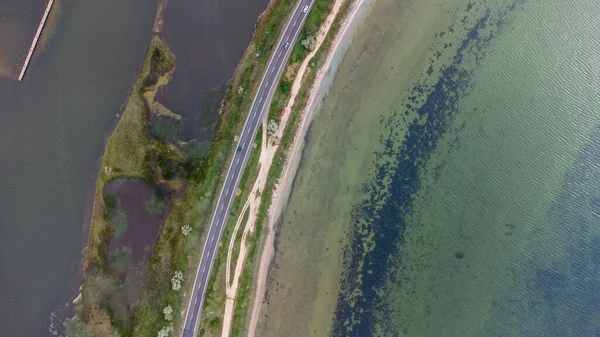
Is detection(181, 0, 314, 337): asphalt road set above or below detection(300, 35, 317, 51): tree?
below

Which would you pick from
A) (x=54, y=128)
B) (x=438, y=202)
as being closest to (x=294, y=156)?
(x=438, y=202)

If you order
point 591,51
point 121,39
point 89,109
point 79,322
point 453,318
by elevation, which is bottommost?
point 79,322

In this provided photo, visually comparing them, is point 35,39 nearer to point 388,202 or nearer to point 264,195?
point 264,195

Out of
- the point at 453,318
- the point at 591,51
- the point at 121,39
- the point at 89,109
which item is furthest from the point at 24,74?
the point at 591,51

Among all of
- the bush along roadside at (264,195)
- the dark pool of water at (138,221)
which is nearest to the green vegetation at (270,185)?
the bush along roadside at (264,195)

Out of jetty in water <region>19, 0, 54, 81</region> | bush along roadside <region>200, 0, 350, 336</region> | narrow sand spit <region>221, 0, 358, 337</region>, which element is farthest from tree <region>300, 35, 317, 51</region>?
jetty in water <region>19, 0, 54, 81</region>

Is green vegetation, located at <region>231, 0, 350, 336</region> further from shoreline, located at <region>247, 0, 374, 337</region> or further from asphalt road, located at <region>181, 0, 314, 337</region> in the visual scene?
asphalt road, located at <region>181, 0, 314, 337</region>

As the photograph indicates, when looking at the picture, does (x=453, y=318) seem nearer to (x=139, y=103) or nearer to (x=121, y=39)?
(x=139, y=103)
